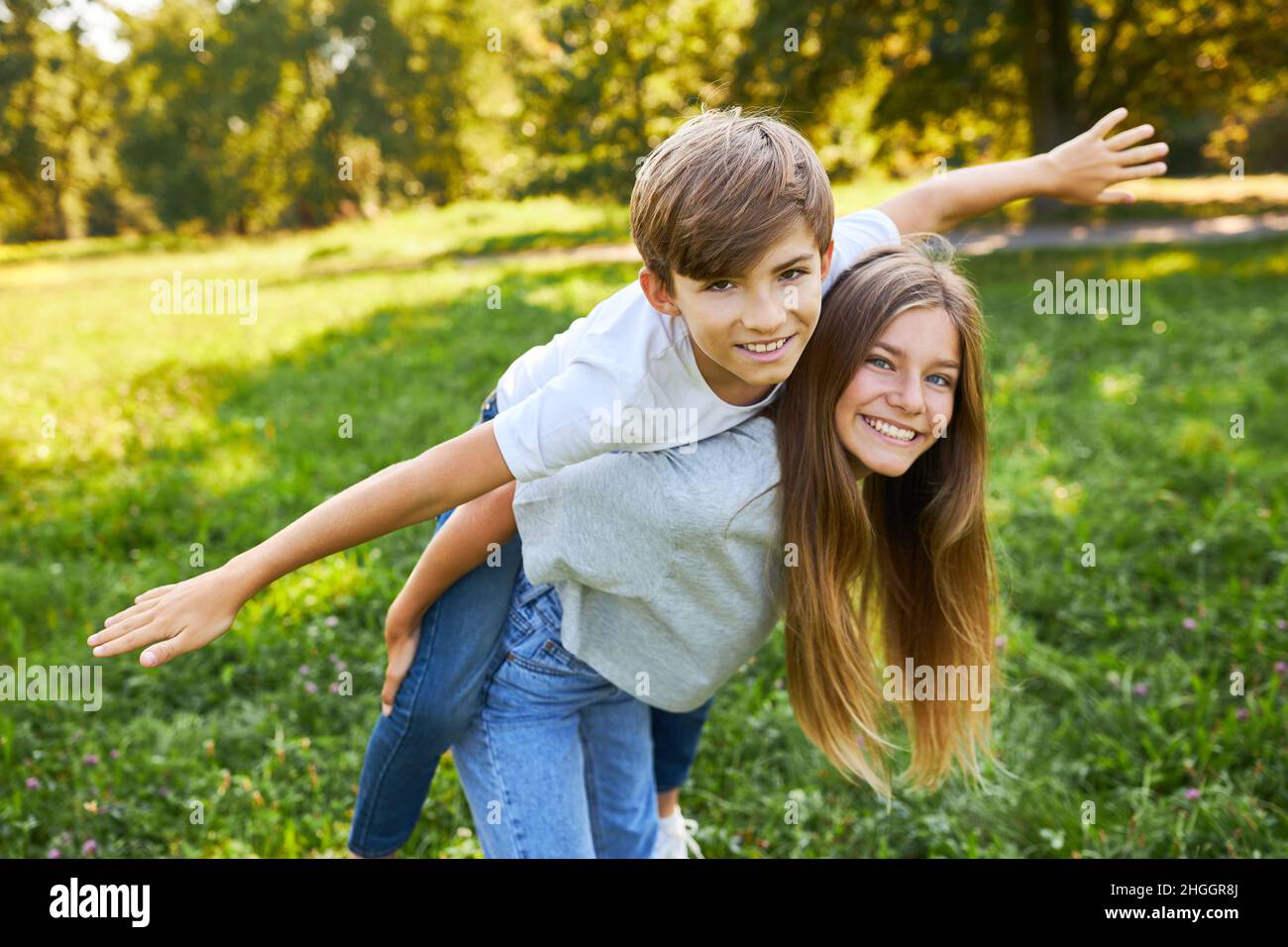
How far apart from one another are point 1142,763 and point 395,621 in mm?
2029

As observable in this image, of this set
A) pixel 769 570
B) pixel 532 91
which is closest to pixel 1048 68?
pixel 532 91

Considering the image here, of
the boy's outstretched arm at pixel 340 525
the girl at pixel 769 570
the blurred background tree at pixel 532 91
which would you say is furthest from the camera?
the blurred background tree at pixel 532 91

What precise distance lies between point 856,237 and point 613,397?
705 millimetres

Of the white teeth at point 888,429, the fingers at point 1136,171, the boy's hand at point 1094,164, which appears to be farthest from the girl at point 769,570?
the fingers at point 1136,171

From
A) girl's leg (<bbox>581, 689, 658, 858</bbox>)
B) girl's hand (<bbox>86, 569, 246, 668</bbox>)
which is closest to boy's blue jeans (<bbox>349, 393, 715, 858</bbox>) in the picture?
girl's leg (<bbox>581, 689, 658, 858</bbox>)

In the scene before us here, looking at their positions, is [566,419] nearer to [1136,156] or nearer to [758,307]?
[758,307]

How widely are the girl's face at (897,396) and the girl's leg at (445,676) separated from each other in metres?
0.67

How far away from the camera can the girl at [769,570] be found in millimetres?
1773

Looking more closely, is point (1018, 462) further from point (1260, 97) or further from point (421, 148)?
Result: point (421, 148)

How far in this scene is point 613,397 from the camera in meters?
1.62

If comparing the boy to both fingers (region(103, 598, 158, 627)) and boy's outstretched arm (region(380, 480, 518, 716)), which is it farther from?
boy's outstretched arm (region(380, 480, 518, 716))

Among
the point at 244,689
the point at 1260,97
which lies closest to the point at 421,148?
the point at 1260,97

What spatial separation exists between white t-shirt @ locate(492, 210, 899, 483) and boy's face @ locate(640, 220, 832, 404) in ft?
0.21

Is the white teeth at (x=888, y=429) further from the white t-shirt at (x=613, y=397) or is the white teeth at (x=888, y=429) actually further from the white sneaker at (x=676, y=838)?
the white sneaker at (x=676, y=838)
